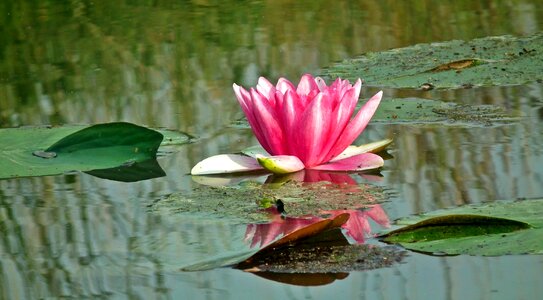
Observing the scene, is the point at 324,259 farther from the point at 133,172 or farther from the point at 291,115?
the point at 133,172

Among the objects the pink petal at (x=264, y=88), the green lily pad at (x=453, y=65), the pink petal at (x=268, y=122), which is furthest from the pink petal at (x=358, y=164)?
the green lily pad at (x=453, y=65)

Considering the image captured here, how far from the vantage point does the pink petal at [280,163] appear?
8.29ft

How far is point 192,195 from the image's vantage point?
2.38 m

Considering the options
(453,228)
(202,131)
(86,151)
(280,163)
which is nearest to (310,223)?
(453,228)

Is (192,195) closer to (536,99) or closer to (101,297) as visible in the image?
(101,297)

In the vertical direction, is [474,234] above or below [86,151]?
below

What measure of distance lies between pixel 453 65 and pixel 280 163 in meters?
1.25

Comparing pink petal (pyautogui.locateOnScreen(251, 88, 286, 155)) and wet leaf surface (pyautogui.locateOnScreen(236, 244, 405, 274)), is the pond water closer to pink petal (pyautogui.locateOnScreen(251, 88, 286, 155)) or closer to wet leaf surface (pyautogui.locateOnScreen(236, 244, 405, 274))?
wet leaf surface (pyautogui.locateOnScreen(236, 244, 405, 274))

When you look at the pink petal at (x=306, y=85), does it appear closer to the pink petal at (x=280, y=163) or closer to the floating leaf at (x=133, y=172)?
the pink petal at (x=280, y=163)

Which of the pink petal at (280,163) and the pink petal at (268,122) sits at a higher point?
the pink petal at (268,122)

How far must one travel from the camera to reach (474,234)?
1.91m

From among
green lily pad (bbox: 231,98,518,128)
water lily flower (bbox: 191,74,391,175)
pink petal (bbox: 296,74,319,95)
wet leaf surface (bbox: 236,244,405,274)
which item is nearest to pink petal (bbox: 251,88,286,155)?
water lily flower (bbox: 191,74,391,175)

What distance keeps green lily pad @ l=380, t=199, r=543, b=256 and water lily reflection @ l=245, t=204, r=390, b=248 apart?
0.09 metres

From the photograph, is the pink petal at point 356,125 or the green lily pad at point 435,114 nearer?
the pink petal at point 356,125
